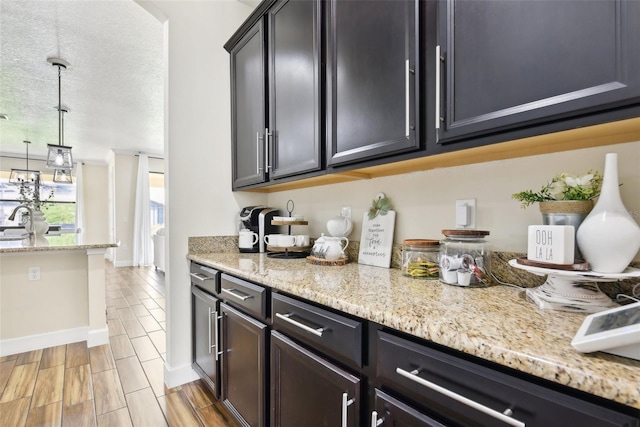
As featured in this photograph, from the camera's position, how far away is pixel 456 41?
3.04 feet

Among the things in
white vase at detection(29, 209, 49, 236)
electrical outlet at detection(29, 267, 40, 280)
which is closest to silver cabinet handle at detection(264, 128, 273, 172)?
electrical outlet at detection(29, 267, 40, 280)

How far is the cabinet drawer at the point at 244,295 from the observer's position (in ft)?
4.14

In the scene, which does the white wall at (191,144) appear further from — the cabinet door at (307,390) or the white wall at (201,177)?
the cabinet door at (307,390)

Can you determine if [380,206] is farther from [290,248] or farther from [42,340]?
[42,340]

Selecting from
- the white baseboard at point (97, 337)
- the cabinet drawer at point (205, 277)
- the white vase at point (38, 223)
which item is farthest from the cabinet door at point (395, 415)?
the white vase at point (38, 223)

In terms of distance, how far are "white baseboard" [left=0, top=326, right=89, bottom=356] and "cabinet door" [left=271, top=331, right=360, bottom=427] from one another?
264cm

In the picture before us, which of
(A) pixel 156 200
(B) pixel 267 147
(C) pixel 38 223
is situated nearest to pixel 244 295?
(B) pixel 267 147

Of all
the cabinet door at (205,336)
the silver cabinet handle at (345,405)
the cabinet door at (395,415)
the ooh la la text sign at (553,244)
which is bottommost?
the cabinet door at (205,336)

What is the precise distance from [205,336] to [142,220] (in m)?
6.08

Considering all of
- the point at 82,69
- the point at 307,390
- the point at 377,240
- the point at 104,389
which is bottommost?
the point at 104,389

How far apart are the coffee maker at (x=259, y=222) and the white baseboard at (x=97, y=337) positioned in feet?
5.79

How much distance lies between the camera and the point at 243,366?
4.64 feet

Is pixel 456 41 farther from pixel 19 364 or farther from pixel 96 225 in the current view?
pixel 96 225

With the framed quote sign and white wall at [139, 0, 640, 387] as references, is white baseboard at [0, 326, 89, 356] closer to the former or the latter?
white wall at [139, 0, 640, 387]
